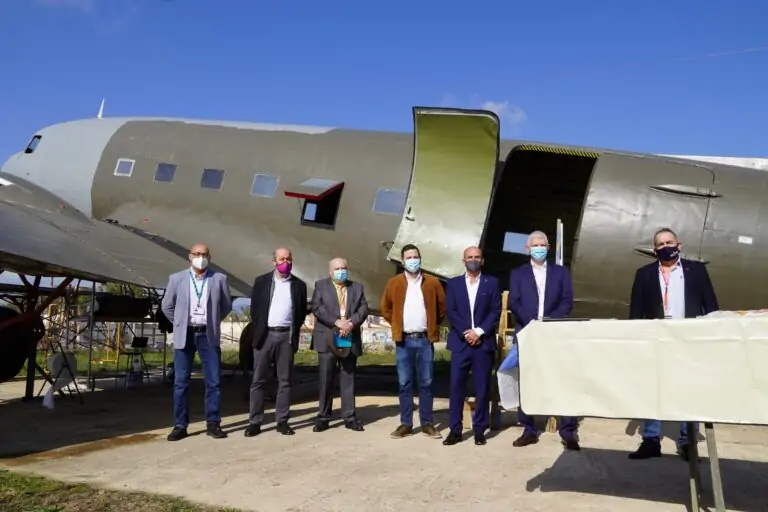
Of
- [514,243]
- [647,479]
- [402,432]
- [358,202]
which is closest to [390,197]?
[358,202]

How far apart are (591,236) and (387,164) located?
3.90 meters

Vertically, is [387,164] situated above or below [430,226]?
above

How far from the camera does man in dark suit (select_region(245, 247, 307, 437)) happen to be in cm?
888

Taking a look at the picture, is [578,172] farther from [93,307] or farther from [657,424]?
[93,307]

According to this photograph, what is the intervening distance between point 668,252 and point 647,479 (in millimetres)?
2258

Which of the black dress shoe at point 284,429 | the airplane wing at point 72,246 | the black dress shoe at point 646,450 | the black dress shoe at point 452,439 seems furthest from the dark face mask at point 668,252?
the airplane wing at point 72,246

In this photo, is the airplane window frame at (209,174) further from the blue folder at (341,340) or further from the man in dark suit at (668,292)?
the man in dark suit at (668,292)

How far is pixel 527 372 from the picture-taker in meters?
5.23

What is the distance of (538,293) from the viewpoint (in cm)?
802

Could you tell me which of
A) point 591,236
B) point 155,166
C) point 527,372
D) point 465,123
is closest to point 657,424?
point 527,372

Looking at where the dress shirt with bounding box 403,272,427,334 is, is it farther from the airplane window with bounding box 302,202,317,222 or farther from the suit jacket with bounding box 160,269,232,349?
the airplane window with bounding box 302,202,317,222

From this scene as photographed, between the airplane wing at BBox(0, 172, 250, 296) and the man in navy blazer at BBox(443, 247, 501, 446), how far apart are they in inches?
178

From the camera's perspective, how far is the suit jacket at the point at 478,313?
824 cm

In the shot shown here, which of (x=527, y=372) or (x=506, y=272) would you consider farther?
(x=506, y=272)
